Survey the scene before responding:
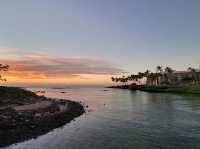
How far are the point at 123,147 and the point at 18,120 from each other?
68.3 ft

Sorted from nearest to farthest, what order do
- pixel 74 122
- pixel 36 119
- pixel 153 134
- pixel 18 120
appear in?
pixel 153 134 → pixel 18 120 → pixel 36 119 → pixel 74 122

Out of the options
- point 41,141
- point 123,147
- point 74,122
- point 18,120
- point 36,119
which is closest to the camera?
point 123,147

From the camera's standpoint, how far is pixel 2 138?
3891 centimetres

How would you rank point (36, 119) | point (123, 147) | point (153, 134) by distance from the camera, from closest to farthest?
1. point (123, 147)
2. point (153, 134)
3. point (36, 119)

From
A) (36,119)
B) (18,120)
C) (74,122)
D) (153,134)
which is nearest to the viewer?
(153,134)

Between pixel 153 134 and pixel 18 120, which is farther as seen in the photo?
pixel 18 120

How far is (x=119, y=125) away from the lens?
54.3 m

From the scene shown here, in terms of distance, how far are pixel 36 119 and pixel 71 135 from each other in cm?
1123

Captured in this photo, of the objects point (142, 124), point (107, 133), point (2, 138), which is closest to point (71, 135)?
point (107, 133)

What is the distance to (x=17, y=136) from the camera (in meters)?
40.6

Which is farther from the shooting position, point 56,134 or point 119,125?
point 119,125

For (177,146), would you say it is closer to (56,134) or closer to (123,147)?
(123,147)

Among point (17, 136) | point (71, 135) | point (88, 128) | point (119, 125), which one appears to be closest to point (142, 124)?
point (119, 125)

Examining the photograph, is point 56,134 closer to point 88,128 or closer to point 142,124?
point 88,128
